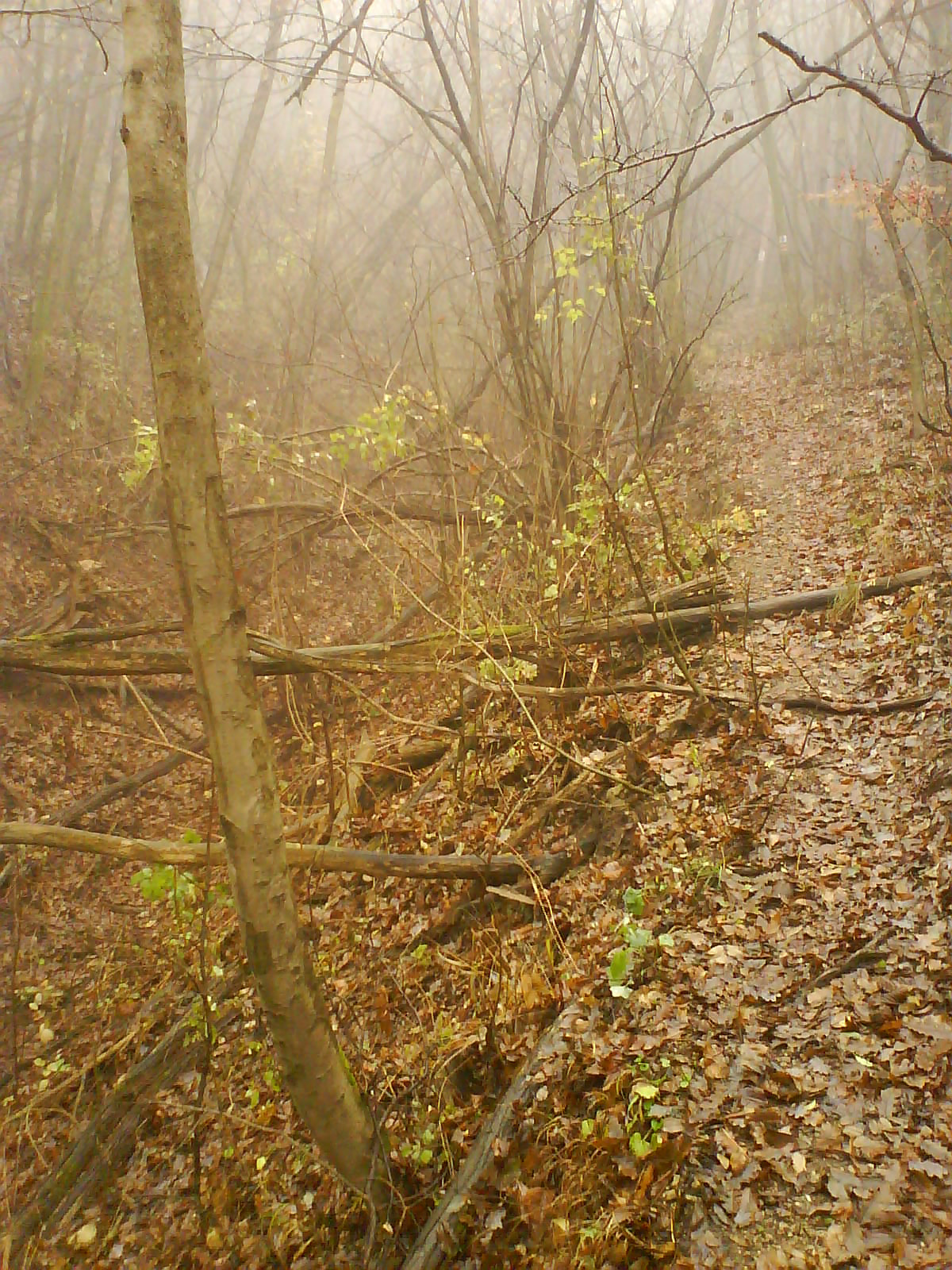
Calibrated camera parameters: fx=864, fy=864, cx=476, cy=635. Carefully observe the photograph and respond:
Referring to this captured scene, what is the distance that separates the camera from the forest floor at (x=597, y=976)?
11.2 ft

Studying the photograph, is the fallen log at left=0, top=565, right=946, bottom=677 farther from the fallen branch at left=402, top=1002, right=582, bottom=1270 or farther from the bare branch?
the bare branch

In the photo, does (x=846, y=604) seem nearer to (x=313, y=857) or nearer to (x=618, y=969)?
(x=618, y=969)

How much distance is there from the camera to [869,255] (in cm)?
1988

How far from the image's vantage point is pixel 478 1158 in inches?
156

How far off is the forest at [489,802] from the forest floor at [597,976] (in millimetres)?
24

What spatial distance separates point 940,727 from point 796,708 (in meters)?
1.00

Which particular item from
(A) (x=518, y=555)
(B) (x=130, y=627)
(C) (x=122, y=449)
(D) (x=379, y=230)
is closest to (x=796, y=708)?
(A) (x=518, y=555)

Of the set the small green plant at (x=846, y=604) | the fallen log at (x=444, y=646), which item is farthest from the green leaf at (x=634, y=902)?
the small green plant at (x=846, y=604)

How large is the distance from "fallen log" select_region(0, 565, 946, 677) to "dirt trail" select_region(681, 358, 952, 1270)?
263 mm

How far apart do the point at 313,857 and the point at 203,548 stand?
2041 millimetres

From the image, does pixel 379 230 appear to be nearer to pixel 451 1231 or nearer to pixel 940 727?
pixel 940 727

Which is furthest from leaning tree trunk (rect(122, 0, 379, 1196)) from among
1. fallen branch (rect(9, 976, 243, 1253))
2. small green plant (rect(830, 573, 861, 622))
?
small green plant (rect(830, 573, 861, 622))

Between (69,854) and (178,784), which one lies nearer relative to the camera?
(69,854)

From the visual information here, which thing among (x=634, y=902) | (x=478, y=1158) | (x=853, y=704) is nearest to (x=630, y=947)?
(x=634, y=902)
